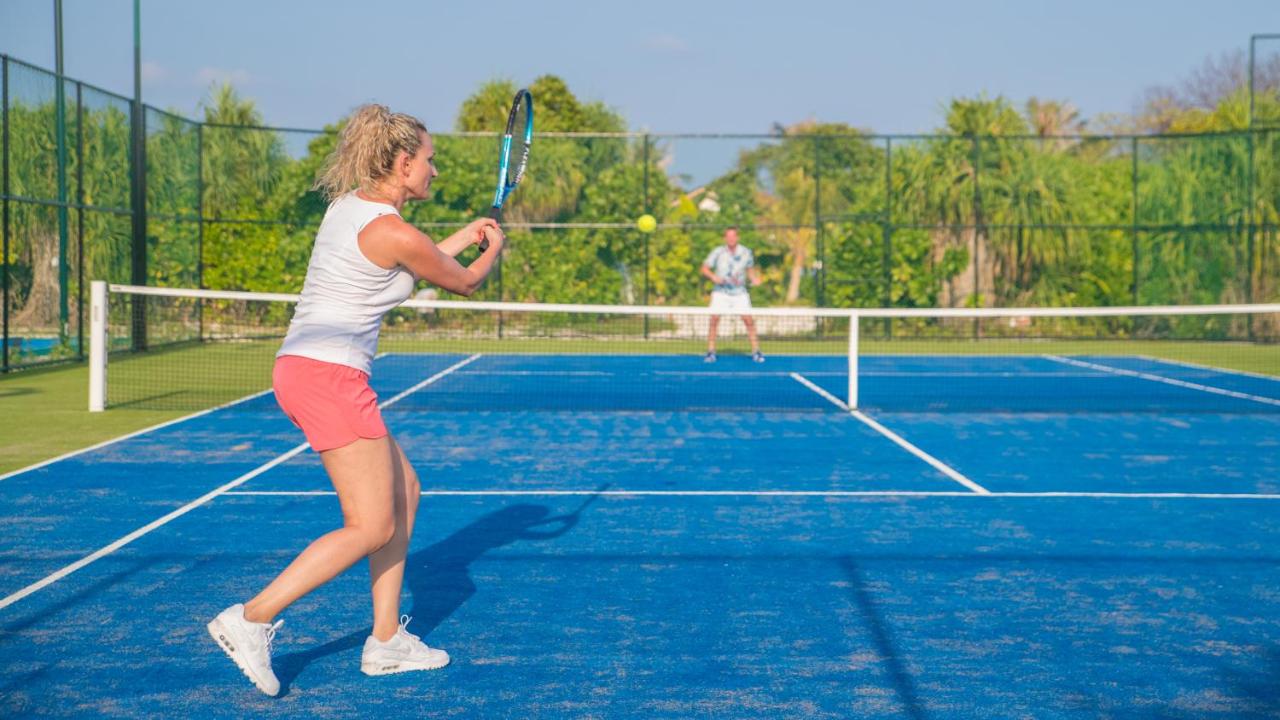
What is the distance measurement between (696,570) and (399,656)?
1829mm

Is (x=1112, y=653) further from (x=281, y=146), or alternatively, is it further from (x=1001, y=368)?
(x=281, y=146)

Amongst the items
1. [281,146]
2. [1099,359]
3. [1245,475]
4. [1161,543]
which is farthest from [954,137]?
[1161,543]

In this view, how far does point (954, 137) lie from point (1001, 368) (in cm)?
646

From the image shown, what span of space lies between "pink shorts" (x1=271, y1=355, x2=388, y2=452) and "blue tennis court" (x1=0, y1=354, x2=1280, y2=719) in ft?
2.54

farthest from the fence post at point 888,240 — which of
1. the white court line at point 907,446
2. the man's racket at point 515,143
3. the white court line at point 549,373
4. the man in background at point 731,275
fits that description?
the man's racket at point 515,143

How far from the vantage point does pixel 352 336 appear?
12.9ft

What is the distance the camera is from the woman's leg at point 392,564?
423cm

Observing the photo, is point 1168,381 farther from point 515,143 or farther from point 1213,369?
point 515,143

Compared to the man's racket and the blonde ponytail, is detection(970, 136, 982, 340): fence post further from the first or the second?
the blonde ponytail

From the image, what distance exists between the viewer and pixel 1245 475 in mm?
8617

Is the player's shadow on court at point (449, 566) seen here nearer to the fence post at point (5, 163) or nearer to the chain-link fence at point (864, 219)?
the fence post at point (5, 163)

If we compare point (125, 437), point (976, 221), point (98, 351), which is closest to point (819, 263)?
point (976, 221)

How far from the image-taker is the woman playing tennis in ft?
12.7

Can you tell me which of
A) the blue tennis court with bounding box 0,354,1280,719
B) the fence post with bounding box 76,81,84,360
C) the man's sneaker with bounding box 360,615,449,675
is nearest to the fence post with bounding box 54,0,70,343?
the fence post with bounding box 76,81,84,360
